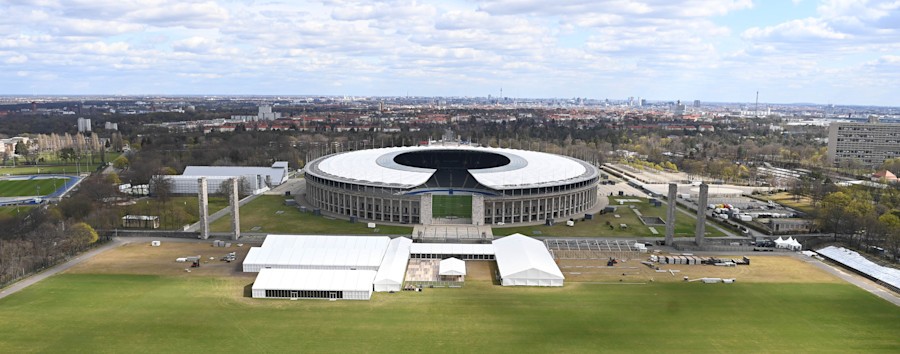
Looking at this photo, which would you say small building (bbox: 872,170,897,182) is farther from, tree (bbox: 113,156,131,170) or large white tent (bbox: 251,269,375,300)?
tree (bbox: 113,156,131,170)

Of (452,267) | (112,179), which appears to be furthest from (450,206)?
(112,179)

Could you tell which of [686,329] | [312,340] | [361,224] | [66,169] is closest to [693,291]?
[686,329]

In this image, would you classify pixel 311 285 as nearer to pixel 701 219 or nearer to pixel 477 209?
pixel 477 209

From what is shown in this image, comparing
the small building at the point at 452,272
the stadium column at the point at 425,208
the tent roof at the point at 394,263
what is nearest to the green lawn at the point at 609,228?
the stadium column at the point at 425,208

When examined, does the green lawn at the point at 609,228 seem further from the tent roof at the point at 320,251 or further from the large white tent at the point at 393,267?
the tent roof at the point at 320,251

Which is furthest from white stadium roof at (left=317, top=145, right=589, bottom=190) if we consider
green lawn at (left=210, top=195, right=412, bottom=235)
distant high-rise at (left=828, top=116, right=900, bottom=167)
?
distant high-rise at (left=828, top=116, right=900, bottom=167)
